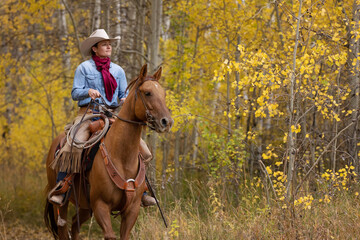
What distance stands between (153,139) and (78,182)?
12.6ft

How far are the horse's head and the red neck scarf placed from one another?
2.88 feet

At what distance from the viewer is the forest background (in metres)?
5.54

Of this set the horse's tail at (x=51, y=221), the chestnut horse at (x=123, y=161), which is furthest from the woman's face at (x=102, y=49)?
the horse's tail at (x=51, y=221)

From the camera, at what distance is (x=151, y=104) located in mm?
4852

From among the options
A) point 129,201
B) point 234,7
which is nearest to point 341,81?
point 234,7

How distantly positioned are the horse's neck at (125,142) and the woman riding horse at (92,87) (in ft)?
1.78

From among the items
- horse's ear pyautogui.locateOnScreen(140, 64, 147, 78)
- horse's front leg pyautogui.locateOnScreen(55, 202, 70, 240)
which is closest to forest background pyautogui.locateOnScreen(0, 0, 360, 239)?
horse's ear pyautogui.locateOnScreen(140, 64, 147, 78)

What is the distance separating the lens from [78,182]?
5.97 metres

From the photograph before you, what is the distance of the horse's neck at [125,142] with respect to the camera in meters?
5.23

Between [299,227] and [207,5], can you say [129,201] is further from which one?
[207,5]

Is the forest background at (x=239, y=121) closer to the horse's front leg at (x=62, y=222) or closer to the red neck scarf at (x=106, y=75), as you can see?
the horse's front leg at (x=62, y=222)

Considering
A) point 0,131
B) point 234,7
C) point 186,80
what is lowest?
point 0,131

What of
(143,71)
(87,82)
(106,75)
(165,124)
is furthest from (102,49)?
(165,124)

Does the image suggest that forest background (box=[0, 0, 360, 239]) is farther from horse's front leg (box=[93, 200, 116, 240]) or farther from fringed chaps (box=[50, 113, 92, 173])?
fringed chaps (box=[50, 113, 92, 173])
